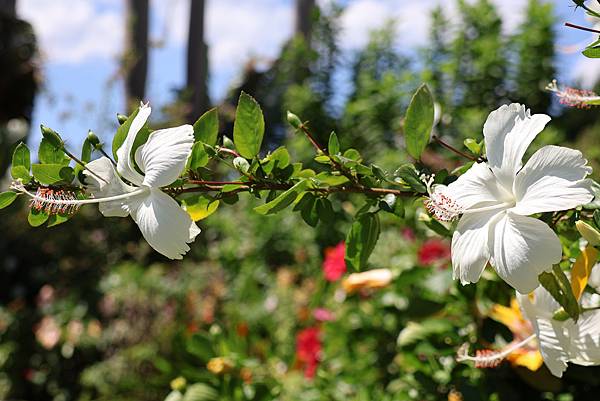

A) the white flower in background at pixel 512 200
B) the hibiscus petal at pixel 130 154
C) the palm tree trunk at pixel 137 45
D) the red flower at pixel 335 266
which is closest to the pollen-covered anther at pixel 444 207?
the white flower in background at pixel 512 200

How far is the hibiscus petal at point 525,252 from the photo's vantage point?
0.46 m

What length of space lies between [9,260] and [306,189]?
3.62 m

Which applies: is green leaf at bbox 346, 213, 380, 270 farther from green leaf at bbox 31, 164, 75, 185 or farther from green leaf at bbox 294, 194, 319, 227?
green leaf at bbox 31, 164, 75, 185

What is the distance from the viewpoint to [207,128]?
581 mm

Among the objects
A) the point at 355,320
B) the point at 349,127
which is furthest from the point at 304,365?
the point at 349,127

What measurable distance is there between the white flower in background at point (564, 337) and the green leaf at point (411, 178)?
0.15 m

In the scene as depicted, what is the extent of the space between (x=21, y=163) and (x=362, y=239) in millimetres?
287

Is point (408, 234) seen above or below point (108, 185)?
below

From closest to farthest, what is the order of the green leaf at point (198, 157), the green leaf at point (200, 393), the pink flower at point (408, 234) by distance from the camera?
1. the green leaf at point (198, 157)
2. the green leaf at point (200, 393)
3. the pink flower at point (408, 234)

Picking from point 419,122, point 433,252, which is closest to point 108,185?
point 419,122

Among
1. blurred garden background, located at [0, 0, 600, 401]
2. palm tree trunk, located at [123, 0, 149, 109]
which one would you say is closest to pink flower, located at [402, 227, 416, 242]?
blurred garden background, located at [0, 0, 600, 401]

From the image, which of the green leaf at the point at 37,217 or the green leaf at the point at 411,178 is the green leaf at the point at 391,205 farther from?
the green leaf at the point at 37,217

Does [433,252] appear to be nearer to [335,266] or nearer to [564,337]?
[335,266]

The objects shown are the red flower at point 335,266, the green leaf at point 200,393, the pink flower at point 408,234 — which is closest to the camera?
the green leaf at point 200,393
